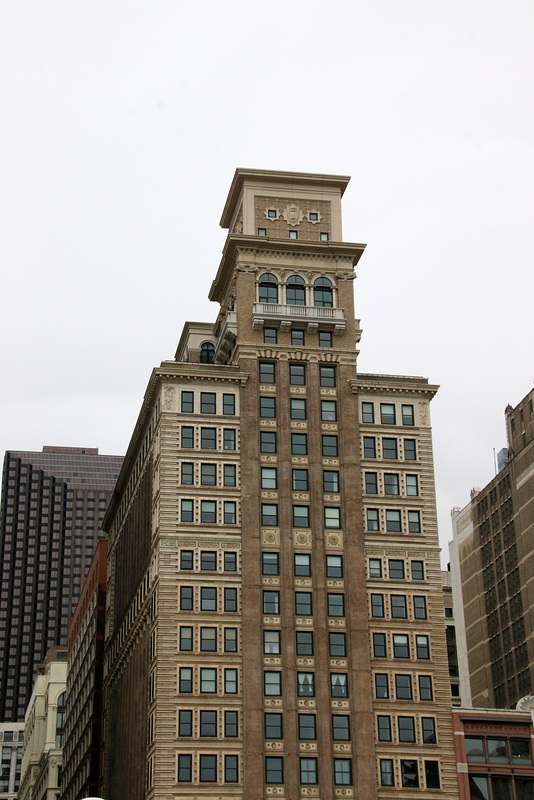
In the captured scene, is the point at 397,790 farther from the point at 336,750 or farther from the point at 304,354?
the point at 304,354

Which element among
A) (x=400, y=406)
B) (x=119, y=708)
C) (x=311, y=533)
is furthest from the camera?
(x=119, y=708)

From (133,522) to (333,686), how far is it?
32572 mm

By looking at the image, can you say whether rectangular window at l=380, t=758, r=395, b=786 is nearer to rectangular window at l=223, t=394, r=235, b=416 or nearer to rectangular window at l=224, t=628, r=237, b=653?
rectangular window at l=224, t=628, r=237, b=653

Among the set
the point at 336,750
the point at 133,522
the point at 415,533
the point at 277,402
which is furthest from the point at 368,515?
the point at 133,522

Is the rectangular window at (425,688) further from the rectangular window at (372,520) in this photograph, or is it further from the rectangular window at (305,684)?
the rectangular window at (372,520)

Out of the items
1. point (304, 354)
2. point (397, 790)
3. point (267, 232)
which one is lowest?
point (397, 790)

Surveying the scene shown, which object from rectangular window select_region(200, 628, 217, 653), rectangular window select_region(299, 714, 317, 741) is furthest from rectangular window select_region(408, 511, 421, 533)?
rectangular window select_region(200, 628, 217, 653)

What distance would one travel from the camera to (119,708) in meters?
128

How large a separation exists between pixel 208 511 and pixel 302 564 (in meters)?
8.91

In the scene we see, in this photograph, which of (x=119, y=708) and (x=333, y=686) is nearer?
(x=333, y=686)

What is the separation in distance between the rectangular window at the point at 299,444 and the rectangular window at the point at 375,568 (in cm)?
1083

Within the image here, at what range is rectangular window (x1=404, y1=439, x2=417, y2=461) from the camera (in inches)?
4481

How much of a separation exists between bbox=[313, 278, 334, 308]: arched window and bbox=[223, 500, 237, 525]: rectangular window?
21.1 m

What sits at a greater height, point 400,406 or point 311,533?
point 400,406
